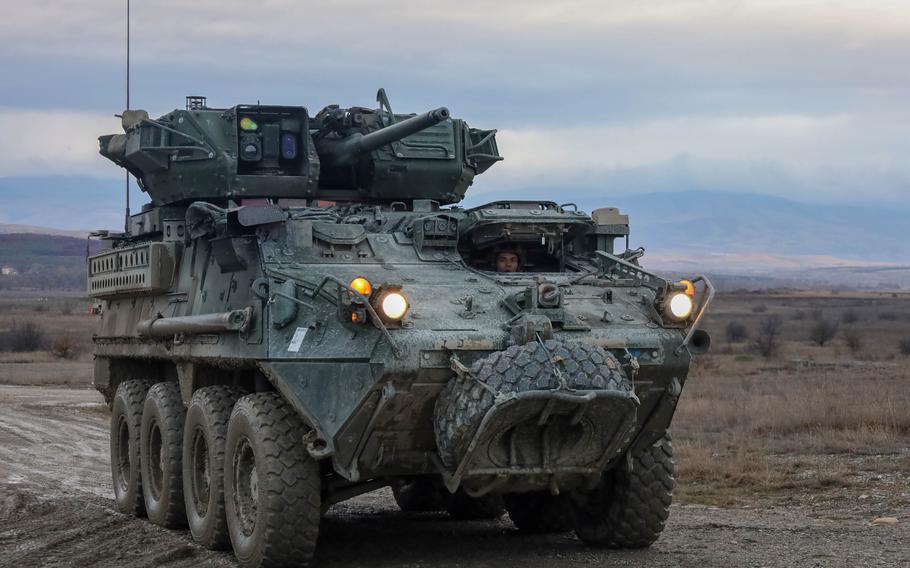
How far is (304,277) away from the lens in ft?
34.8

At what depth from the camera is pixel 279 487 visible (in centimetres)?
1029

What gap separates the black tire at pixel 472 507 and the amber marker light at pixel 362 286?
4051 mm

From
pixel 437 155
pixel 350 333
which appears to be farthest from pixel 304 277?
pixel 437 155

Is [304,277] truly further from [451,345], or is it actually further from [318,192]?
[318,192]

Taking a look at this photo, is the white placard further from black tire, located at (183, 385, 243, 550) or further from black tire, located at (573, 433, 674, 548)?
black tire, located at (573, 433, 674, 548)

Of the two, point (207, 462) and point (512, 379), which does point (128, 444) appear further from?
point (512, 379)

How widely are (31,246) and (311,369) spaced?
7767 inches

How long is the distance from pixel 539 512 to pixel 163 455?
3254 millimetres

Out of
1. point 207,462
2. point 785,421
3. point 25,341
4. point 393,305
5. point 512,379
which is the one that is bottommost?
point 25,341

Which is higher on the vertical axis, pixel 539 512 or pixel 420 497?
pixel 539 512

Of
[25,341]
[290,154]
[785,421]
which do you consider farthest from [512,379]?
[25,341]

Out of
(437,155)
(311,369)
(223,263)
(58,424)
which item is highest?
(437,155)

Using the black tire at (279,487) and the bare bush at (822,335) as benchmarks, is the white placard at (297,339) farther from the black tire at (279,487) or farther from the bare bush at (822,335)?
the bare bush at (822,335)

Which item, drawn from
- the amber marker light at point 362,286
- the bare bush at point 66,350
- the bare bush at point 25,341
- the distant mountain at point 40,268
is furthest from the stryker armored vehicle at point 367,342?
the distant mountain at point 40,268
